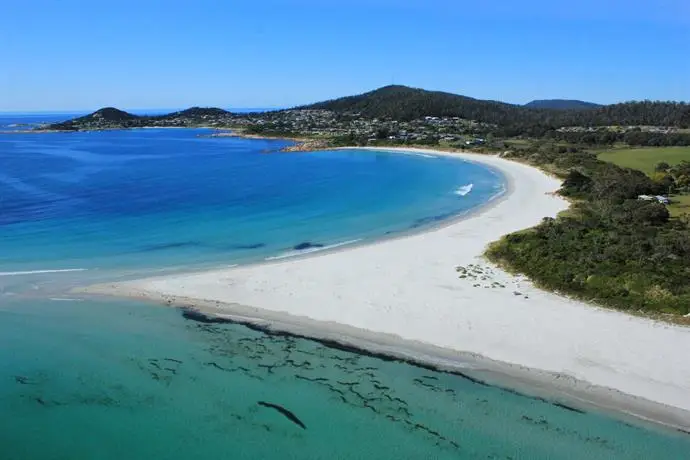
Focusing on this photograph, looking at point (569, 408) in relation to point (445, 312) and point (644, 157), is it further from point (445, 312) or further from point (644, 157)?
point (644, 157)

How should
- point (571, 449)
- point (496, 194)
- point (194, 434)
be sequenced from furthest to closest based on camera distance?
point (496, 194)
point (194, 434)
point (571, 449)

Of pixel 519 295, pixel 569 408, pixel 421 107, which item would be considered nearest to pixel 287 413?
pixel 569 408

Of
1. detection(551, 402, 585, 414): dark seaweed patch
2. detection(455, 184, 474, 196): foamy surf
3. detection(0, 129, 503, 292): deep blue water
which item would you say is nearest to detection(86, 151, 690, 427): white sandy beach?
detection(551, 402, 585, 414): dark seaweed patch

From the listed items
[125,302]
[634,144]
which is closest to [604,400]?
[125,302]

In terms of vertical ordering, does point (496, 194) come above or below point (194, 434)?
above

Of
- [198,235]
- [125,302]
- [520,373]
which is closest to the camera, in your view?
[520,373]

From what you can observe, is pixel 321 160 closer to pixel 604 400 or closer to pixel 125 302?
pixel 125 302

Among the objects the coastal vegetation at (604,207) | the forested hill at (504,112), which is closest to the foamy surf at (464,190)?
the coastal vegetation at (604,207)
